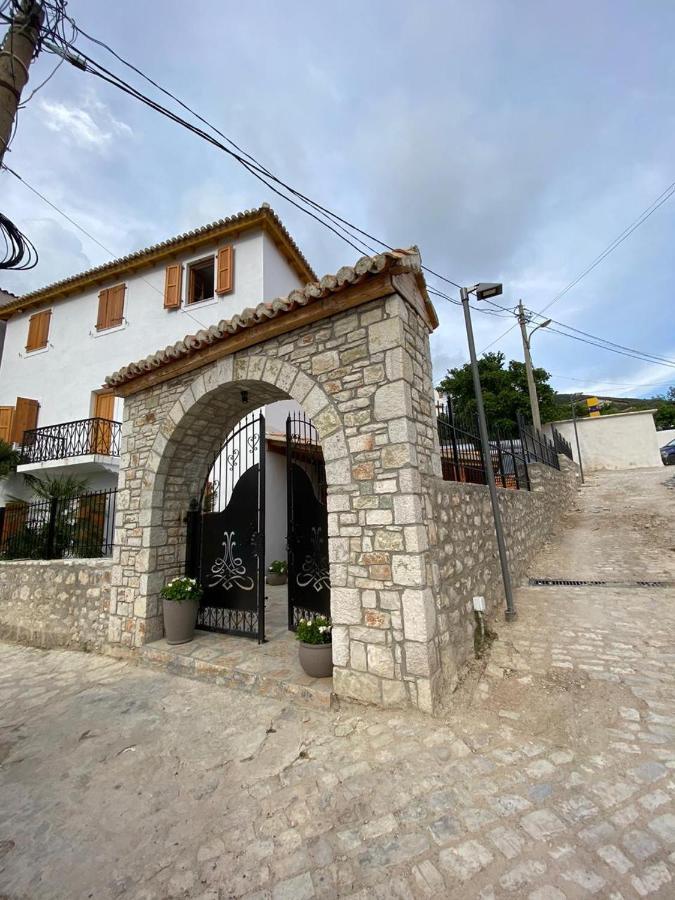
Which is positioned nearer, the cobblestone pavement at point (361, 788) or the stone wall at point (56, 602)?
the cobblestone pavement at point (361, 788)

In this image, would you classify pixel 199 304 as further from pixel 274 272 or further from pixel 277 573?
pixel 277 573

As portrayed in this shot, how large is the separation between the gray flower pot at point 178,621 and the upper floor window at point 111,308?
9.87 m

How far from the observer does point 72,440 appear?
35.4 ft

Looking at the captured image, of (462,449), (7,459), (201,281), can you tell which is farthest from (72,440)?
(462,449)

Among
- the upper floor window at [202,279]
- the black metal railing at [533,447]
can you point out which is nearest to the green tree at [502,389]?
the black metal railing at [533,447]

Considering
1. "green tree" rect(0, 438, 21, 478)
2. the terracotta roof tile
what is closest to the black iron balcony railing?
"green tree" rect(0, 438, 21, 478)

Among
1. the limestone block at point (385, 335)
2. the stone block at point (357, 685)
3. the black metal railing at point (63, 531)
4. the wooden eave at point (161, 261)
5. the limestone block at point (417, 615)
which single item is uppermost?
the wooden eave at point (161, 261)

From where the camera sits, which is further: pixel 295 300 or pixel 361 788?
pixel 295 300

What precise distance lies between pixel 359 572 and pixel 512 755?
1542 millimetres

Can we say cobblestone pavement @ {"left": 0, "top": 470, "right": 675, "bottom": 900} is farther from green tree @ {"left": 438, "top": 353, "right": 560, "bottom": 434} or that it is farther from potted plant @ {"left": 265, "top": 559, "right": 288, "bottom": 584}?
green tree @ {"left": 438, "top": 353, "right": 560, "bottom": 434}

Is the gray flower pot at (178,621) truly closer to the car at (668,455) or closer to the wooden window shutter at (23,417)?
the wooden window shutter at (23,417)

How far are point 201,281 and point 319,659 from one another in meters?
11.2

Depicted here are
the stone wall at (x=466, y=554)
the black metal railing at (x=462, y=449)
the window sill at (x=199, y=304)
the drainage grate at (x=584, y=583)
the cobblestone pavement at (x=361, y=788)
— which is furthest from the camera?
the window sill at (x=199, y=304)

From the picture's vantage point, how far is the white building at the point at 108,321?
10023mm
